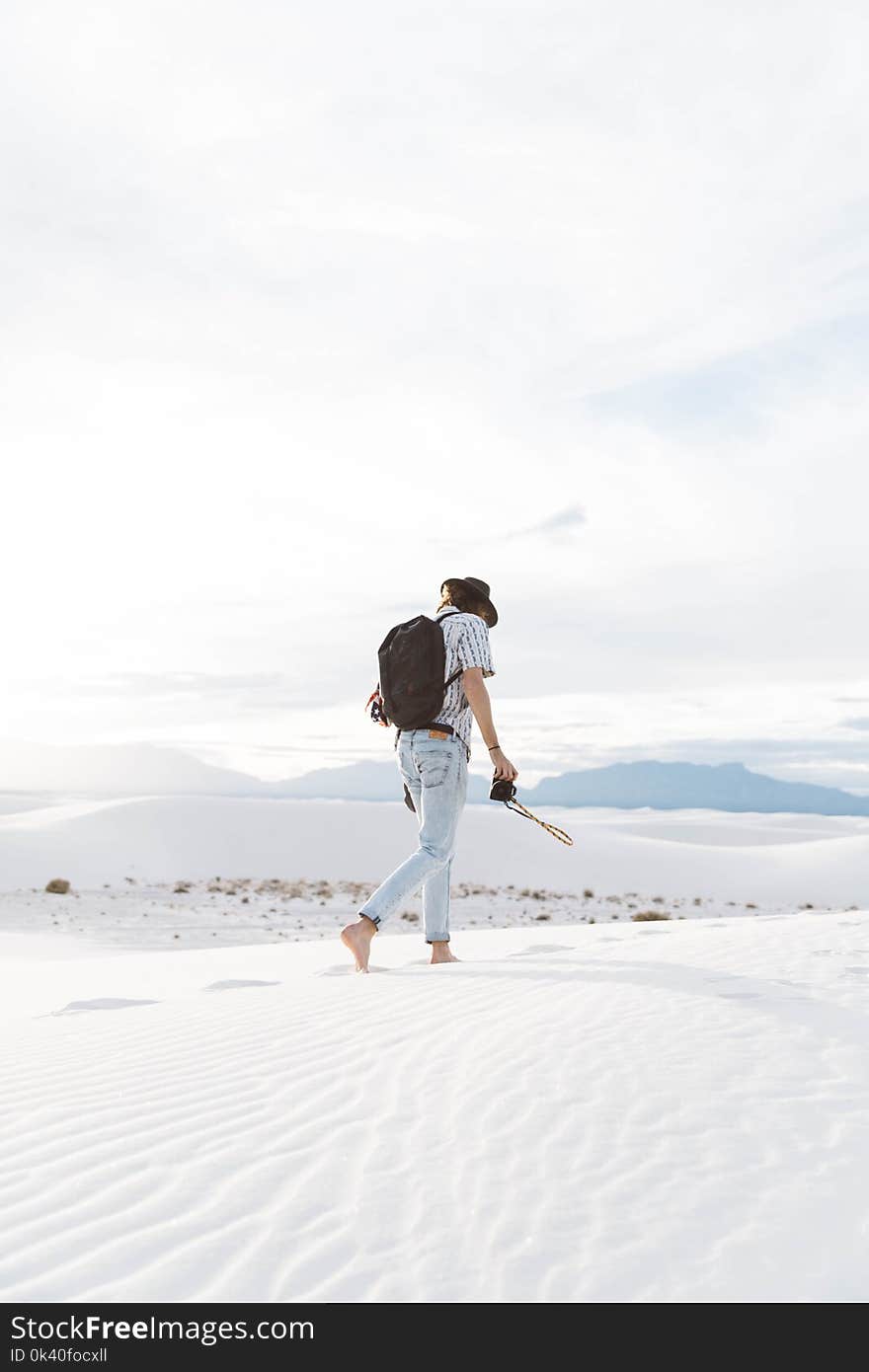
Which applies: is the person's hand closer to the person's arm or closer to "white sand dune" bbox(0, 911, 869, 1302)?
the person's arm

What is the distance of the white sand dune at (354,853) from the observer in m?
23.6

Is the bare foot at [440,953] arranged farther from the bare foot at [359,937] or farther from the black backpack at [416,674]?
the black backpack at [416,674]

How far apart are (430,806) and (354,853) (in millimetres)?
23459

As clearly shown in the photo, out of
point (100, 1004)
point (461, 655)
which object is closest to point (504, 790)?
point (461, 655)

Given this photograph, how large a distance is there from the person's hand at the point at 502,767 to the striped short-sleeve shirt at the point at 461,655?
10.4 inches

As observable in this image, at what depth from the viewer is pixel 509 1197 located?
9.16 ft

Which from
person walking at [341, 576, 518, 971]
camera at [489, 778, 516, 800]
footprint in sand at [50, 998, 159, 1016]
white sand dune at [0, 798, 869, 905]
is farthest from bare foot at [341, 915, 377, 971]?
white sand dune at [0, 798, 869, 905]

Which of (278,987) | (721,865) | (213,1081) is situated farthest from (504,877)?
(213,1081)

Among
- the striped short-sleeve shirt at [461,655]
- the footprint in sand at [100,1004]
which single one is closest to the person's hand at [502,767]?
the striped short-sleeve shirt at [461,655]

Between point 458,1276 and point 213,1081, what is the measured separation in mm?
1646

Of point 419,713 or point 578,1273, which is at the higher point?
point 419,713

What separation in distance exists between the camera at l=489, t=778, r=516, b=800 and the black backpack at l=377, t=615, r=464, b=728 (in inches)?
19.6

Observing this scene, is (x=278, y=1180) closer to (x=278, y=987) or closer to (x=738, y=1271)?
(x=738, y=1271)

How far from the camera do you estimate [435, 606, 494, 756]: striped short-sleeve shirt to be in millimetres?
6000
